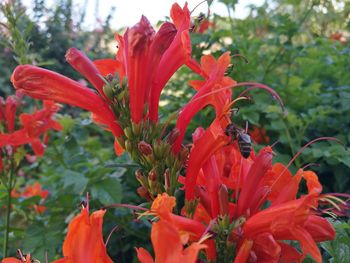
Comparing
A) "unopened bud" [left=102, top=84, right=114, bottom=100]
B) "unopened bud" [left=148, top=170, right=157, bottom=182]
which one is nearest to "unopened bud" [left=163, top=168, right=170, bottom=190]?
"unopened bud" [left=148, top=170, right=157, bottom=182]

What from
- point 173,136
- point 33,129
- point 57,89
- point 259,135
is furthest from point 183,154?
point 33,129

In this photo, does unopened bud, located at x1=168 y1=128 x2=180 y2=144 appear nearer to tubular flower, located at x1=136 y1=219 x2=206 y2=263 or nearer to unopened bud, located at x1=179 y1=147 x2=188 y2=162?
unopened bud, located at x1=179 y1=147 x2=188 y2=162

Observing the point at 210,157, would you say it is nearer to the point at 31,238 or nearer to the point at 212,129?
the point at 212,129

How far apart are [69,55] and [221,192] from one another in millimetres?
564

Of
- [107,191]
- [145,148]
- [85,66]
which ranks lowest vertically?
[107,191]

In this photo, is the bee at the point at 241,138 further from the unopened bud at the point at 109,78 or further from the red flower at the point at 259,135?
the red flower at the point at 259,135

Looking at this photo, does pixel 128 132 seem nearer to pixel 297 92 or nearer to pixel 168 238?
pixel 168 238

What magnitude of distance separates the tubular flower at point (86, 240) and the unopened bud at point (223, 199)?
286 mm

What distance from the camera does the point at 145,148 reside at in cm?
132

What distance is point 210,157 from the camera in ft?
4.45

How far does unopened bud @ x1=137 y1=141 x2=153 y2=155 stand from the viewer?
1316 mm

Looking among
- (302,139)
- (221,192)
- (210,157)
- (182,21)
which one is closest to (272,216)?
(221,192)

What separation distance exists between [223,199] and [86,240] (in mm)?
341

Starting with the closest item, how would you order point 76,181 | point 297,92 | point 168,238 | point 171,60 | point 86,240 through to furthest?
point 168,238 → point 86,240 → point 171,60 → point 76,181 → point 297,92
